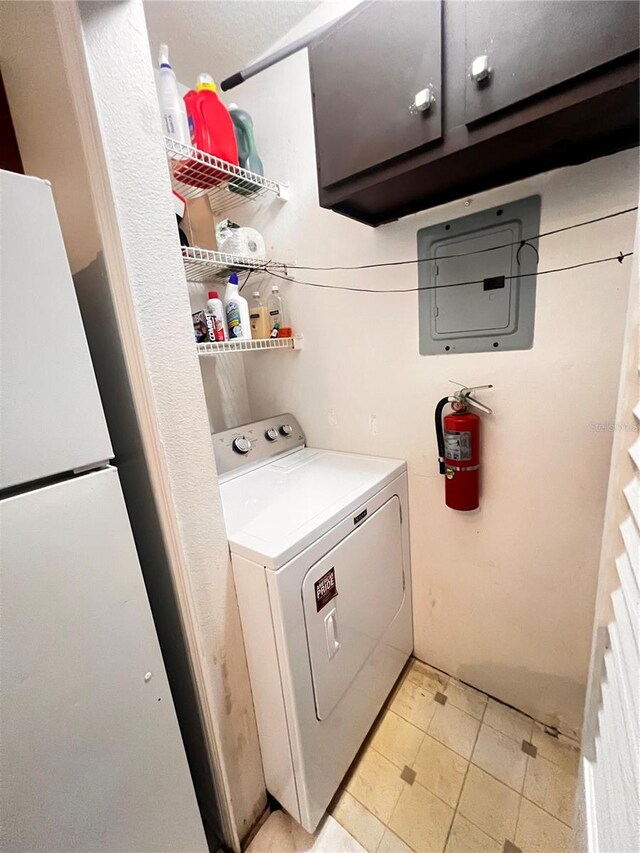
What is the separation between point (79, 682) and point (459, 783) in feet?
4.81

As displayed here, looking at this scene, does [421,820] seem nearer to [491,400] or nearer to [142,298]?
[491,400]

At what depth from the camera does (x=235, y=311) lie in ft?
5.06

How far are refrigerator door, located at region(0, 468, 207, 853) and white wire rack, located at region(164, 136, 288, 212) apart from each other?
1.21 metres

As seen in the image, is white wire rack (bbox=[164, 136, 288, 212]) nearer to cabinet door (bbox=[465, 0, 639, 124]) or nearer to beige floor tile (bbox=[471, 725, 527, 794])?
cabinet door (bbox=[465, 0, 639, 124])

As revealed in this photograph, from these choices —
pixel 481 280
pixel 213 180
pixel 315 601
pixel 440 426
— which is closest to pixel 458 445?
pixel 440 426

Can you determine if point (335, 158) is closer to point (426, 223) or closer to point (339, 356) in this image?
point (426, 223)

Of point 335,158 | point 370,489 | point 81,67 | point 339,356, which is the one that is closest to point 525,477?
point 370,489

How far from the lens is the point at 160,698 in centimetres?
89

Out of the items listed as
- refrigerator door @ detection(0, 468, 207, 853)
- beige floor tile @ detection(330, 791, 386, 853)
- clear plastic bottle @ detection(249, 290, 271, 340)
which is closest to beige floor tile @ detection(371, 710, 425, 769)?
beige floor tile @ detection(330, 791, 386, 853)

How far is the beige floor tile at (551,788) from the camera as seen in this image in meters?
1.20

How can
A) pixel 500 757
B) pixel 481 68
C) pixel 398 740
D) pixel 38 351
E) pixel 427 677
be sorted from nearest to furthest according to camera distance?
pixel 38 351 < pixel 481 68 < pixel 500 757 < pixel 398 740 < pixel 427 677

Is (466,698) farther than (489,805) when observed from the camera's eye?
Yes

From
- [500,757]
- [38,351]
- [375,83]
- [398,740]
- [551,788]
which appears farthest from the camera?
[398,740]

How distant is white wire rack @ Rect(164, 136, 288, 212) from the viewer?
123cm
